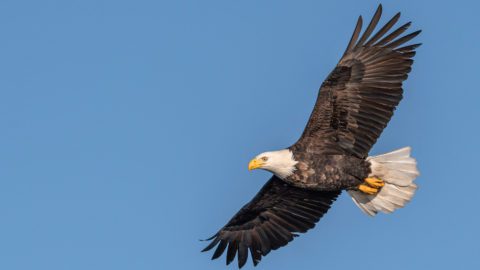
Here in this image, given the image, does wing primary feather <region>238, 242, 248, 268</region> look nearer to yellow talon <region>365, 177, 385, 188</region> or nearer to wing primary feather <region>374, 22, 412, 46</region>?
yellow talon <region>365, 177, 385, 188</region>

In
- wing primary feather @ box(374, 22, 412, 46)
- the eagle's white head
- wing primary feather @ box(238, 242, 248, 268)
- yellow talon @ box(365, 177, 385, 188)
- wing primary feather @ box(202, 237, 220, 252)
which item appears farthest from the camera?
wing primary feather @ box(238, 242, 248, 268)

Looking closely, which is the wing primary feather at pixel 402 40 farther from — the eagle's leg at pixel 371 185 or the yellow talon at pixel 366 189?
the yellow talon at pixel 366 189

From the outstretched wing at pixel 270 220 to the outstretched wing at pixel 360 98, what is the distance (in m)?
1.10

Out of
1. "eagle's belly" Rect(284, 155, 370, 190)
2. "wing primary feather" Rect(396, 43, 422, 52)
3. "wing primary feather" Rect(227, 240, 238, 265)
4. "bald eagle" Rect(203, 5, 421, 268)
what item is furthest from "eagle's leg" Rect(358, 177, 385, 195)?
"wing primary feather" Rect(227, 240, 238, 265)

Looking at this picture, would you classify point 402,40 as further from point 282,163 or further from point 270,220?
point 270,220

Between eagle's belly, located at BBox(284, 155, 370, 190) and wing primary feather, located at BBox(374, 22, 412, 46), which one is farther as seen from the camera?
wing primary feather, located at BBox(374, 22, 412, 46)

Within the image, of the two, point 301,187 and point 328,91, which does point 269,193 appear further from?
point 328,91

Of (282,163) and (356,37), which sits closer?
(282,163)

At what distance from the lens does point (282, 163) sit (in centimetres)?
1297

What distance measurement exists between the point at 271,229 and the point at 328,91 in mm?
2473

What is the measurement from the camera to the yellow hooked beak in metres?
13.0

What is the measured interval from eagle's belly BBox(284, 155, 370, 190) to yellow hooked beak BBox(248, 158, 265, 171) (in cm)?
42

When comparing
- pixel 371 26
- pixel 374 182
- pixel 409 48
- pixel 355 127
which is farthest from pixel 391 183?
pixel 371 26

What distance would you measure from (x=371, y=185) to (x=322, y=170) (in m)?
0.89
